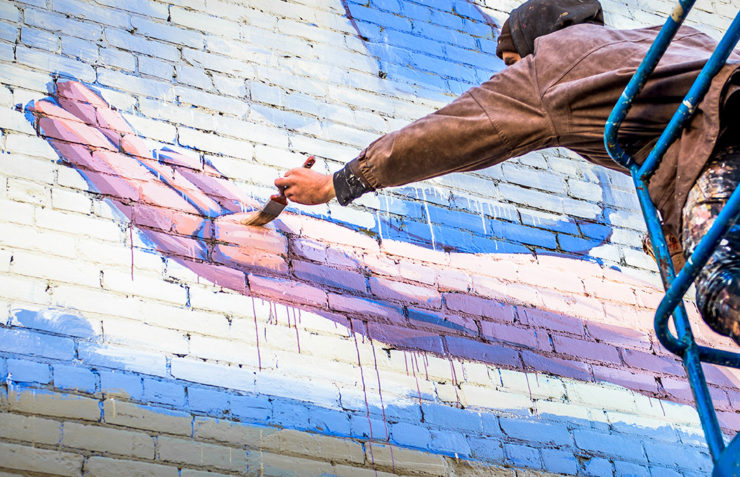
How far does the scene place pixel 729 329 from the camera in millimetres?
1437

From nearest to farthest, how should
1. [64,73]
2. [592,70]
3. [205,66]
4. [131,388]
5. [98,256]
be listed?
[592,70] → [131,388] → [98,256] → [64,73] → [205,66]

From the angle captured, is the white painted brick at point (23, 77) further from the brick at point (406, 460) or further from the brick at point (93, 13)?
the brick at point (406, 460)

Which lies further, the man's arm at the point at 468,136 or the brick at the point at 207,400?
the brick at the point at 207,400

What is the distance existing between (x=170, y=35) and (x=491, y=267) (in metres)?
1.38

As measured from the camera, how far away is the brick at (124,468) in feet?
7.02

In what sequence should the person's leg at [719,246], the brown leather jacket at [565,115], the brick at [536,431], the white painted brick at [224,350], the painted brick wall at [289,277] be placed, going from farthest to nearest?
the brick at [536,431] → the white painted brick at [224,350] → the painted brick wall at [289,277] → the brown leather jacket at [565,115] → the person's leg at [719,246]

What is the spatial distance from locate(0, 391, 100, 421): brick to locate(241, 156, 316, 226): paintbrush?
0.76m

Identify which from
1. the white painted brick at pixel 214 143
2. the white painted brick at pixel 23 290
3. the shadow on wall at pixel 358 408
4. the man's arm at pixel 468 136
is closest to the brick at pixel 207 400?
the shadow on wall at pixel 358 408

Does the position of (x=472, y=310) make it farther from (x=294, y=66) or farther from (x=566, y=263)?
(x=294, y=66)

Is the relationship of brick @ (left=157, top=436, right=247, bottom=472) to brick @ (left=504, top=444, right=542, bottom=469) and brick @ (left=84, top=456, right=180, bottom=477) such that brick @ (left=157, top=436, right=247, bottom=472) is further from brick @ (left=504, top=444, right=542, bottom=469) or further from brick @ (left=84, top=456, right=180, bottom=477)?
brick @ (left=504, top=444, right=542, bottom=469)

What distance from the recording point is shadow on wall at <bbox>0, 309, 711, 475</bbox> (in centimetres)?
228

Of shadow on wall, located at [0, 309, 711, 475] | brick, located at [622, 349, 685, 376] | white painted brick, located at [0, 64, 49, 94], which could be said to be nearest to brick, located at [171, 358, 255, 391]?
shadow on wall, located at [0, 309, 711, 475]

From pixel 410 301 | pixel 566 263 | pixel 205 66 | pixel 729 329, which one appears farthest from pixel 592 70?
pixel 205 66

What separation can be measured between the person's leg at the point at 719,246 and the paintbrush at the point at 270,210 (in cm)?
117
